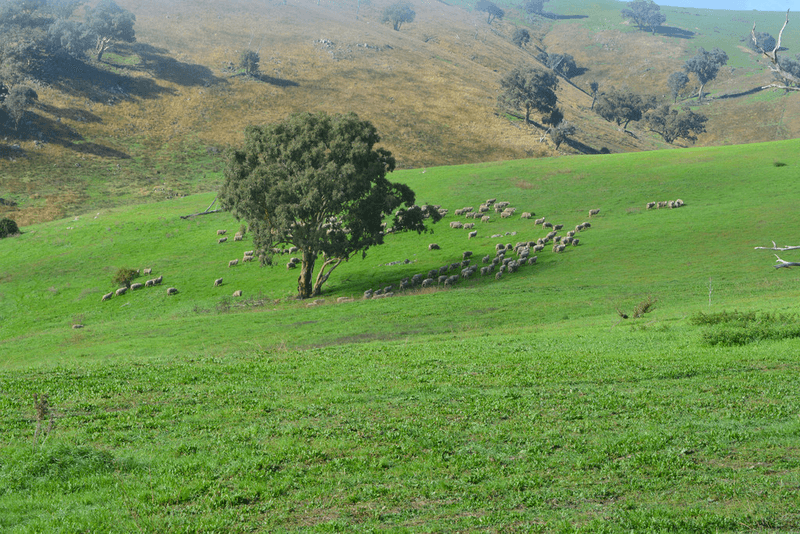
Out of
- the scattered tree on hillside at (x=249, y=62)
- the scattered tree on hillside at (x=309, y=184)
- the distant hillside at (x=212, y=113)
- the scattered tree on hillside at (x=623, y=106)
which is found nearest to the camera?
the scattered tree on hillside at (x=309, y=184)

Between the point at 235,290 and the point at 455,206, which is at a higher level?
the point at 455,206

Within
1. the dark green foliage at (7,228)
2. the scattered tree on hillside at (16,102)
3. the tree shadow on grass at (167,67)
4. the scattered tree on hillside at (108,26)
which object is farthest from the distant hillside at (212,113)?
the dark green foliage at (7,228)

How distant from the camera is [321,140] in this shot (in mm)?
51562

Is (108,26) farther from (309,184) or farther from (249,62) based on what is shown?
(309,184)

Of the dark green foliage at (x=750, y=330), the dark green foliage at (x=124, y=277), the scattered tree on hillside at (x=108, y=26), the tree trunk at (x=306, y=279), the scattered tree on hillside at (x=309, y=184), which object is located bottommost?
the dark green foliage at (x=124, y=277)

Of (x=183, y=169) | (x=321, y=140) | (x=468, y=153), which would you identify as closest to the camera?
(x=321, y=140)

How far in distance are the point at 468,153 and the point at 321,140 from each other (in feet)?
285

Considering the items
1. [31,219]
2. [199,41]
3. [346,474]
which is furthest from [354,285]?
[199,41]

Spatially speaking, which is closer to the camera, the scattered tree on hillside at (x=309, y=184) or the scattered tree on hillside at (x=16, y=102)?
the scattered tree on hillside at (x=309, y=184)

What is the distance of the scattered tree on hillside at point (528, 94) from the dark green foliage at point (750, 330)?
5655 inches

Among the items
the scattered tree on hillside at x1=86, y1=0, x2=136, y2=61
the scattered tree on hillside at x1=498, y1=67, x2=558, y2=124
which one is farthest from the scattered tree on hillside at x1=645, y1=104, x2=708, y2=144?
the scattered tree on hillside at x1=86, y1=0, x2=136, y2=61

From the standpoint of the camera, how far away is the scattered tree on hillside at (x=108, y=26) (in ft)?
500

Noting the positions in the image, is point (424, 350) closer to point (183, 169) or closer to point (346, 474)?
point (346, 474)

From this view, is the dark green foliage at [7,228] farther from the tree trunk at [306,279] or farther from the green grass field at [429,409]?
the tree trunk at [306,279]
